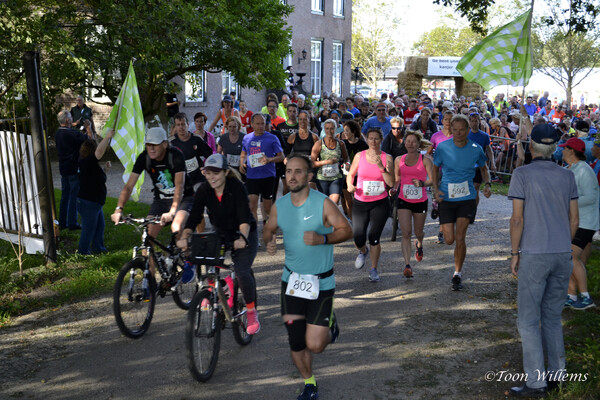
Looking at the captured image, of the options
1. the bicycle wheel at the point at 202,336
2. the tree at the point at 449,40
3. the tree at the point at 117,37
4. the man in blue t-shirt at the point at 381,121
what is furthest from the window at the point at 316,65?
the bicycle wheel at the point at 202,336

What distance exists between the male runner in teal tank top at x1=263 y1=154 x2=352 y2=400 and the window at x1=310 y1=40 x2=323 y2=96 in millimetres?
31410

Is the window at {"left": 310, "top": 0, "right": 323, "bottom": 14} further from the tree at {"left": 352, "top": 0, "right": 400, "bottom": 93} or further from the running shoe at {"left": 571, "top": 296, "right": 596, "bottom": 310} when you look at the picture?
the running shoe at {"left": 571, "top": 296, "right": 596, "bottom": 310}

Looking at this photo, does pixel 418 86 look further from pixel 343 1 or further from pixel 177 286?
pixel 177 286

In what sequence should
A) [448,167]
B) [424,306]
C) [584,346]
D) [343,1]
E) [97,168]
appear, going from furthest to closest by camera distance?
[343,1], [97,168], [448,167], [424,306], [584,346]

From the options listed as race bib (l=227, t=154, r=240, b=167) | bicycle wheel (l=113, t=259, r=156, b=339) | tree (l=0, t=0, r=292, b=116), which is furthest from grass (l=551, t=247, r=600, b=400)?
tree (l=0, t=0, r=292, b=116)

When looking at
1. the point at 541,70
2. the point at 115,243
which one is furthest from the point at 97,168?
the point at 541,70

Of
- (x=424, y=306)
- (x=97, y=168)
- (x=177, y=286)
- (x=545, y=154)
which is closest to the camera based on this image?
(x=545, y=154)

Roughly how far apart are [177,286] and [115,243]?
3.81 metres

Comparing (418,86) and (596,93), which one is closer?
(418,86)

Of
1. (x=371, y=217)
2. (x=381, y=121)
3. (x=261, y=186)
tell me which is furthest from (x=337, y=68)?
(x=371, y=217)

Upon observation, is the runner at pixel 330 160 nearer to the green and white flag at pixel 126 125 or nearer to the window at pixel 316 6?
the green and white flag at pixel 126 125

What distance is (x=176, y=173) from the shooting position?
7059 mm

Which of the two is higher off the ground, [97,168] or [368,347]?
[97,168]

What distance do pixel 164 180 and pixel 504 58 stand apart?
4.89 meters
